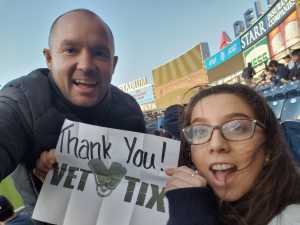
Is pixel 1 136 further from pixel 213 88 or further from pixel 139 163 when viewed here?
pixel 213 88

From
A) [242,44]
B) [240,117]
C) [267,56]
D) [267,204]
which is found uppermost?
[242,44]

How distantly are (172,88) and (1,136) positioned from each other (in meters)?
38.2

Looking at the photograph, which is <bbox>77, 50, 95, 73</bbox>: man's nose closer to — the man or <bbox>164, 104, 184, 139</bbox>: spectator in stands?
the man

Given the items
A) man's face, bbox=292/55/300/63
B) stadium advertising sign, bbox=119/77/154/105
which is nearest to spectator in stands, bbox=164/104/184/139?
man's face, bbox=292/55/300/63

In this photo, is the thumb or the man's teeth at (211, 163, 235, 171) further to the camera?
the thumb

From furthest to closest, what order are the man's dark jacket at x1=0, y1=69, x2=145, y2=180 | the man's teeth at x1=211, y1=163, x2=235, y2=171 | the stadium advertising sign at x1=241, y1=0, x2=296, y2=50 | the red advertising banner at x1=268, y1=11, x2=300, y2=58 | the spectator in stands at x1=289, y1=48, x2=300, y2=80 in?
the stadium advertising sign at x1=241, y1=0, x2=296, y2=50
the red advertising banner at x1=268, y1=11, x2=300, y2=58
the spectator in stands at x1=289, y1=48, x2=300, y2=80
the man's teeth at x1=211, y1=163, x2=235, y2=171
the man's dark jacket at x1=0, y1=69, x2=145, y2=180

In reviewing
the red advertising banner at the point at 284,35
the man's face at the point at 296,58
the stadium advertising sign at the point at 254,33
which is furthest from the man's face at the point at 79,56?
the stadium advertising sign at the point at 254,33

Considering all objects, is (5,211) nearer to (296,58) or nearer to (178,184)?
(178,184)

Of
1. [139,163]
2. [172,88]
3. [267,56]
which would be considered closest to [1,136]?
[139,163]

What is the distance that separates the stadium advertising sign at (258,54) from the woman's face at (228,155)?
16.4 metres

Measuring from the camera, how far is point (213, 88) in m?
1.23

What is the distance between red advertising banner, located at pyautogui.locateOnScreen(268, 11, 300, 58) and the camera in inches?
565

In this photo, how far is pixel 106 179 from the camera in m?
1.22

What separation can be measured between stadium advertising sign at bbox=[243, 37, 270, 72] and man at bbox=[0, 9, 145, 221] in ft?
54.0
